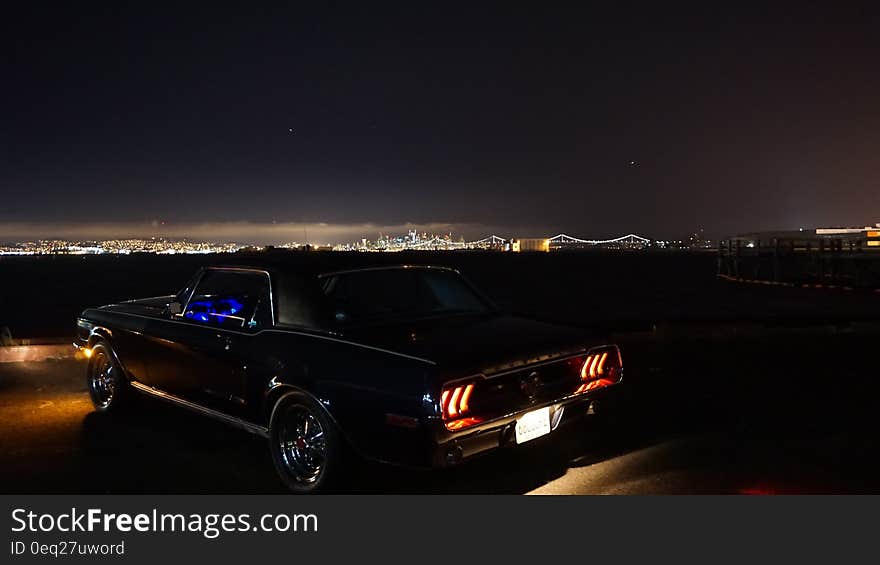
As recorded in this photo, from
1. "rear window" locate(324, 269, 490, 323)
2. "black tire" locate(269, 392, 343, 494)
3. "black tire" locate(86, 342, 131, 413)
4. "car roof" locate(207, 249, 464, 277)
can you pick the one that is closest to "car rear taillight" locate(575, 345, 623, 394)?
"rear window" locate(324, 269, 490, 323)

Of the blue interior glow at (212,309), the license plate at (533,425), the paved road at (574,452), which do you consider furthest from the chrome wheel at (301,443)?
the license plate at (533,425)

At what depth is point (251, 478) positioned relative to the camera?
4469 millimetres

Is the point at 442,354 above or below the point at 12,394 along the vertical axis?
above

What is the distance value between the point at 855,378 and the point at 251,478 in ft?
21.3

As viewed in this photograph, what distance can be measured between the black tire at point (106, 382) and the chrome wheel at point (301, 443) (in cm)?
239

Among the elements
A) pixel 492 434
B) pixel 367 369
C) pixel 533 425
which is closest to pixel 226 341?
pixel 367 369

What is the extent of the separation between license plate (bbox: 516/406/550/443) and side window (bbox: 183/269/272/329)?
5.81 ft

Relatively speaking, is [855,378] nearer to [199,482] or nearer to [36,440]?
[199,482]

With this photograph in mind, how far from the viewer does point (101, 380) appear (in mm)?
6289

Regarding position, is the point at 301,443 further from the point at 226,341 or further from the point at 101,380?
the point at 101,380

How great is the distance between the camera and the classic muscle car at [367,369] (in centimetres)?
368

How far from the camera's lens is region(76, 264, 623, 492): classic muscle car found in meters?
3.68
